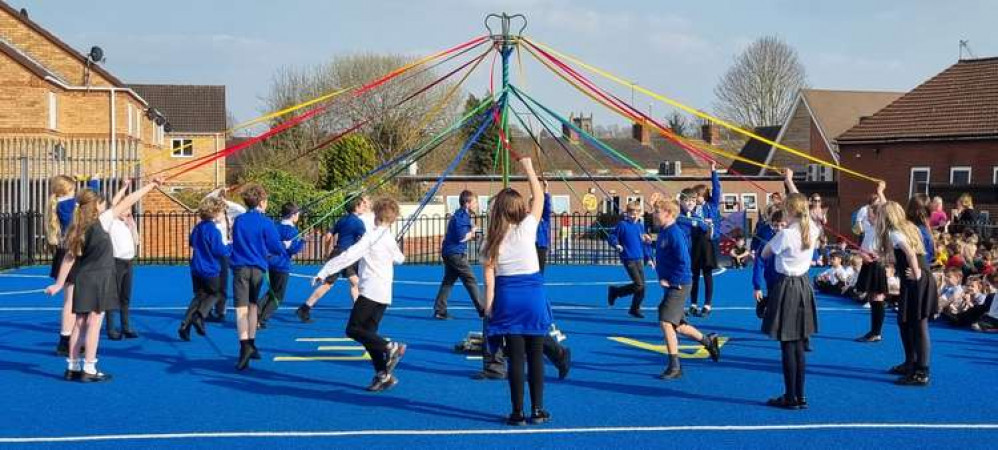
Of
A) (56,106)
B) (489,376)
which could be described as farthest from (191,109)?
(489,376)

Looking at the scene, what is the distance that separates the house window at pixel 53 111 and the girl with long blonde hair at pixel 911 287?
3088 cm

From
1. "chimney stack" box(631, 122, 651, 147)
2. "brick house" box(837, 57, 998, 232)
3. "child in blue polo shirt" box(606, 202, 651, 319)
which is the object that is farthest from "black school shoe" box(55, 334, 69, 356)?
"chimney stack" box(631, 122, 651, 147)

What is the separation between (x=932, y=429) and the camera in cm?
681

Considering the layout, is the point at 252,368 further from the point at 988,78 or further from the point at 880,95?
the point at 880,95

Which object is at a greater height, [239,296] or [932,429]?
[239,296]

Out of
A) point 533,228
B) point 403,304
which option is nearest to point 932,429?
point 533,228

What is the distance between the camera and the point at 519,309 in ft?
22.3

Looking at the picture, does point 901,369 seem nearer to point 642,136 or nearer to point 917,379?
point 917,379

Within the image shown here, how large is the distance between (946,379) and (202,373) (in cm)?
664

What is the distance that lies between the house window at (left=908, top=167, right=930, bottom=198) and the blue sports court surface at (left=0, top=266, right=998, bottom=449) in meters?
24.2

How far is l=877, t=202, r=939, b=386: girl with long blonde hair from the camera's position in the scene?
8.37 meters

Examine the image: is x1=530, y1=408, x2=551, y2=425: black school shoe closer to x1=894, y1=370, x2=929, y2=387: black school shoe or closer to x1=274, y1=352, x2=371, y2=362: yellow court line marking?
x1=274, y1=352, x2=371, y2=362: yellow court line marking

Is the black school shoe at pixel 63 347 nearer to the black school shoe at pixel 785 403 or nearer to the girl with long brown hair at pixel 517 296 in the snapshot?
the girl with long brown hair at pixel 517 296

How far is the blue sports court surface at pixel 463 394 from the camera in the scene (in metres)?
6.61
